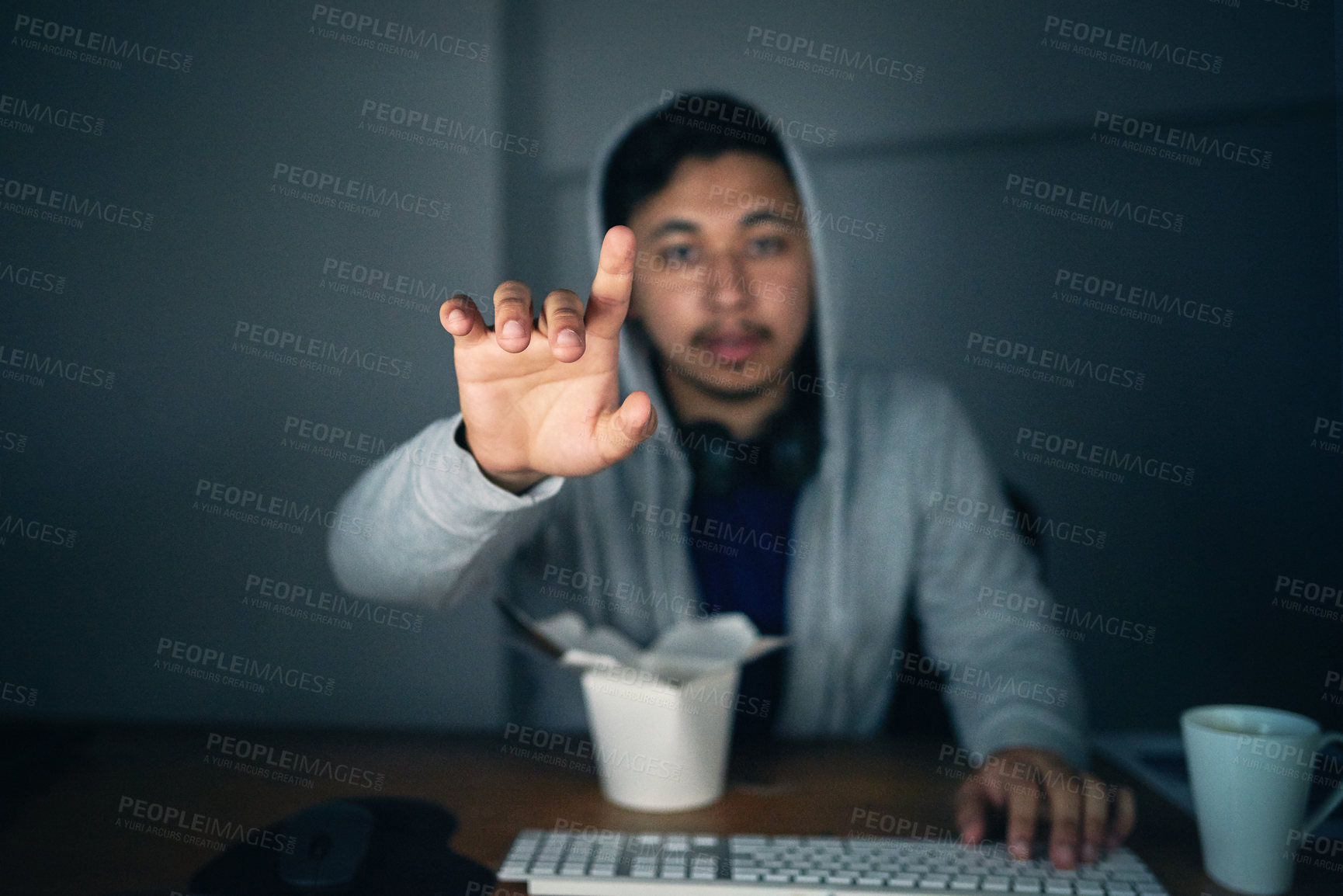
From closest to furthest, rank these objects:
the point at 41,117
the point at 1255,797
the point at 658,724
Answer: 1. the point at 1255,797
2. the point at 658,724
3. the point at 41,117

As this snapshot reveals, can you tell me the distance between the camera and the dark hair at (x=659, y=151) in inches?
54.0

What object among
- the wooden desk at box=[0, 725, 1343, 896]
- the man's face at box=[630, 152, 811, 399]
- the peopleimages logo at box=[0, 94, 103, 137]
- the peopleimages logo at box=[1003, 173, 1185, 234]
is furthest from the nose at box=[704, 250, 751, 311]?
the peopleimages logo at box=[0, 94, 103, 137]

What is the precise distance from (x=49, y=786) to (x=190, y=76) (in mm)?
1192

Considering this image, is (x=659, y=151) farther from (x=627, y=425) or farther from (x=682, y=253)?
(x=627, y=425)

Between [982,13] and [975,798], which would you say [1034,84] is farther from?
[975,798]

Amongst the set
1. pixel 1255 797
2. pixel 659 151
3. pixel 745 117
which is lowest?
pixel 1255 797

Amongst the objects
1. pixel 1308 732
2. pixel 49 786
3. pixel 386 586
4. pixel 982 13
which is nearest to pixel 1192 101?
pixel 982 13

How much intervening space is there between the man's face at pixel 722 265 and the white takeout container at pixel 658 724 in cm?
63

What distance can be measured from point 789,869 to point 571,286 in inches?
Result: 45.5

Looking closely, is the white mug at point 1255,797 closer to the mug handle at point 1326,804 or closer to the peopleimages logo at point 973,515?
the mug handle at point 1326,804

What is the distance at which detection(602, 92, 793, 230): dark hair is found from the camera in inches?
54.0

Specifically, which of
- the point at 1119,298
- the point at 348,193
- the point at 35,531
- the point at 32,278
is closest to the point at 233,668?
the point at 35,531

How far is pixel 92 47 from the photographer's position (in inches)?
58.5

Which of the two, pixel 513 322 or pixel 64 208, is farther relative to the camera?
pixel 64 208
